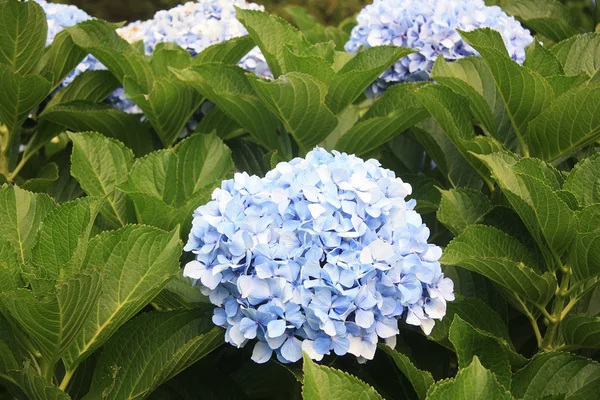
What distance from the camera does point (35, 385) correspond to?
3.86ft

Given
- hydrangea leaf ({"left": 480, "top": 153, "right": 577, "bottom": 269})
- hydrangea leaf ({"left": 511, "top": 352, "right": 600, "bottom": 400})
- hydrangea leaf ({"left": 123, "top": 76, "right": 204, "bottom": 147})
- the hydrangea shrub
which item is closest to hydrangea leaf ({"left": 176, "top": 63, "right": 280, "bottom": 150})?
the hydrangea shrub

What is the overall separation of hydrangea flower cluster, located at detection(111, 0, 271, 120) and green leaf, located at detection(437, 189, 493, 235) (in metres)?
0.85

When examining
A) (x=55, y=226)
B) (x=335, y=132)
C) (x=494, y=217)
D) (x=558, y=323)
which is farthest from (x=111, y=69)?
(x=558, y=323)

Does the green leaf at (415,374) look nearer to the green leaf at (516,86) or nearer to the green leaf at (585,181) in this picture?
the green leaf at (585,181)

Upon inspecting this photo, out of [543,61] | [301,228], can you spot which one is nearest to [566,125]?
[543,61]

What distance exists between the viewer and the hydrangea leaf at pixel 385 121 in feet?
5.50

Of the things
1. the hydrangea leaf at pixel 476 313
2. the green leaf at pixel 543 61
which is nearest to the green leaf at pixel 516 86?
the green leaf at pixel 543 61

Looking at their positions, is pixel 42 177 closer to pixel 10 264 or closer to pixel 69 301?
pixel 10 264

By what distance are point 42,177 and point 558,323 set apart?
1365 millimetres

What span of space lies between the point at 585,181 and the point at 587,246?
189mm

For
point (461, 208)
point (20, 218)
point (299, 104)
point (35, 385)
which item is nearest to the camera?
point (35, 385)

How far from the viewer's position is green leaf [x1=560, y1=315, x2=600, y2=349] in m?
1.33

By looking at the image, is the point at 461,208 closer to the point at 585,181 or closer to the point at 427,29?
the point at 585,181

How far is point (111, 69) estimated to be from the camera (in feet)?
6.35
